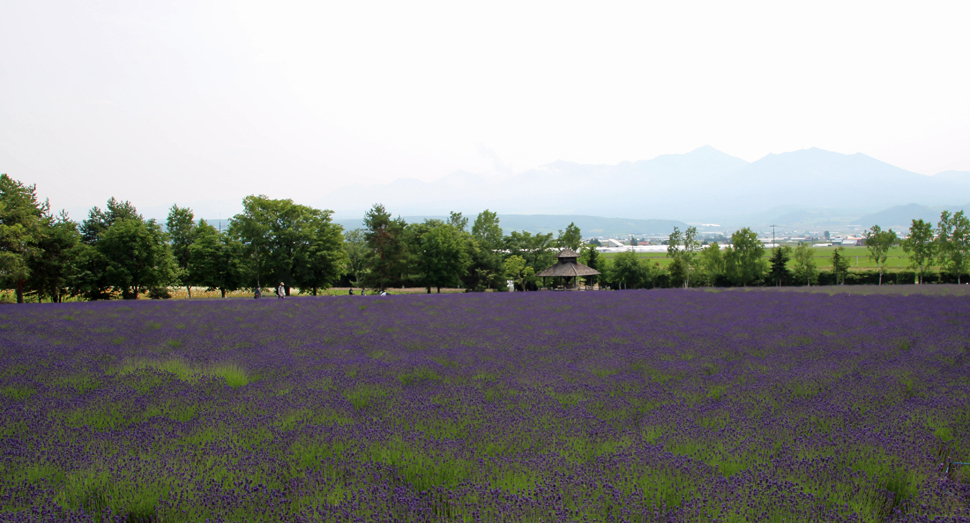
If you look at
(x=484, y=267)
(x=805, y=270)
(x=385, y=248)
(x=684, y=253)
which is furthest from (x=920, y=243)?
(x=385, y=248)

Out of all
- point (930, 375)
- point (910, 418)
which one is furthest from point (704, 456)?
point (930, 375)

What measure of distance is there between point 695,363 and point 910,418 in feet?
8.10

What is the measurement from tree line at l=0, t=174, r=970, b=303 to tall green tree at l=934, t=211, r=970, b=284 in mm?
110

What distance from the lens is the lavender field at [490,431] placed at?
2.55 meters

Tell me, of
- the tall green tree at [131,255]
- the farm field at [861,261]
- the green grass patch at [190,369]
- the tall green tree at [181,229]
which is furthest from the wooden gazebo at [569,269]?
the tall green tree at [181,229]

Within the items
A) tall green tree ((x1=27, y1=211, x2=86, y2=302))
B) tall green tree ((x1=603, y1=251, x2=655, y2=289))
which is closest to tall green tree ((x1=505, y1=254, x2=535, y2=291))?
tall green tree ((x1=603, y1=251, x2=655, y2=289))

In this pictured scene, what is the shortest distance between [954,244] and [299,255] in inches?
2221

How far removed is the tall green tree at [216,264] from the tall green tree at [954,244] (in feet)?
201

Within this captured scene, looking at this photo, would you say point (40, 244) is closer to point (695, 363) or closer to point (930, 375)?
point (695, 363)

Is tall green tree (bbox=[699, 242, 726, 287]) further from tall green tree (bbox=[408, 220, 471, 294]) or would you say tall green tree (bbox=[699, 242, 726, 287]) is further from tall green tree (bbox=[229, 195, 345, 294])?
tall green tree (bbox=[229, 195, 345, 294])

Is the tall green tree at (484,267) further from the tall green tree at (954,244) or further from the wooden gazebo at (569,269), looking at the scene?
the tall green tree at (954,244)

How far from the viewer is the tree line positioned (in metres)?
32.0

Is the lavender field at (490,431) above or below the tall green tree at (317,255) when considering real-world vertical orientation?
below

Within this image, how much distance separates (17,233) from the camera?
27250 millimetres
